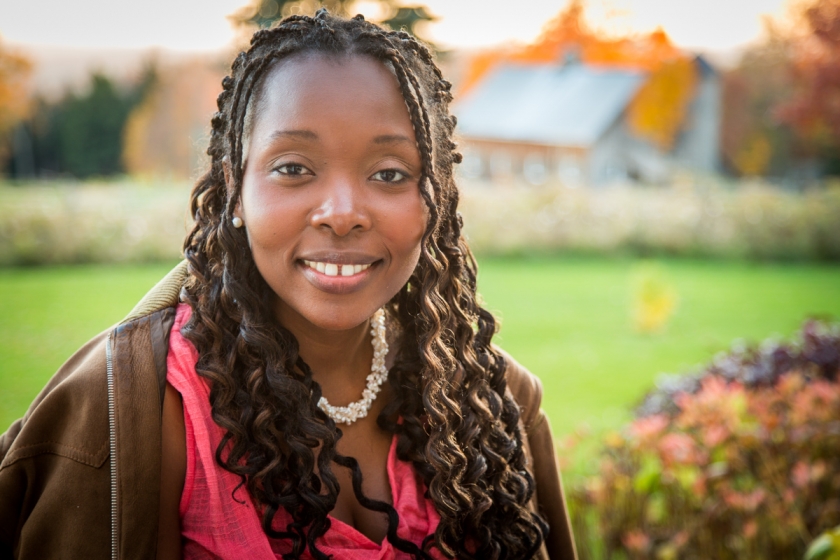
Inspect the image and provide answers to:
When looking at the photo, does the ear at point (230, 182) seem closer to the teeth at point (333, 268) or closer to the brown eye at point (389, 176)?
the teeth at point (333, 268)

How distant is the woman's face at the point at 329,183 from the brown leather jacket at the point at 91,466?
416mm

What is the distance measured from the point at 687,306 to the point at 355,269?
10.0 m

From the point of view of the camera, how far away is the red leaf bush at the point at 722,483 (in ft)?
9.62

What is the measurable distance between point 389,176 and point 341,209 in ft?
0.58

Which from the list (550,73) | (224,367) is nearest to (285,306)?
(224,367)

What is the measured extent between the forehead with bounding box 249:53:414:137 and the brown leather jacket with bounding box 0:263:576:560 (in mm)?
666

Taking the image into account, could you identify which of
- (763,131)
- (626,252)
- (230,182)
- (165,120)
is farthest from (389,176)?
(763,131)

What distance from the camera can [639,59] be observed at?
21.0 metres

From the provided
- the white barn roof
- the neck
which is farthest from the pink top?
the white barn roof

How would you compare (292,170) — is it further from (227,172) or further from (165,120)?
(165,120)

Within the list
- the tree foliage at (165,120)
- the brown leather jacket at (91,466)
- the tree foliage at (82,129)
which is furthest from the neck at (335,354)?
the tree foliage at (82,129)

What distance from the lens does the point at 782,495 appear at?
10.1 feet

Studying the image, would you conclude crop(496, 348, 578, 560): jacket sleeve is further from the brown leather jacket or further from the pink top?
the brown leather jacket

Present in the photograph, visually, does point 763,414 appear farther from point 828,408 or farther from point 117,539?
point 117,539
